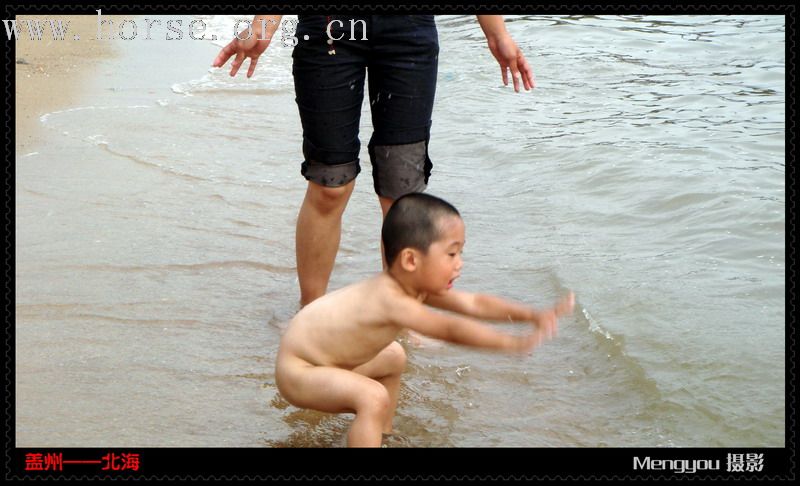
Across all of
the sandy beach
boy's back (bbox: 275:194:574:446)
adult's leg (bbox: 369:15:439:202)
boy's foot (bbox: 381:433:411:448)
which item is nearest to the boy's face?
boy's back (bbox: 275:194:574:446)

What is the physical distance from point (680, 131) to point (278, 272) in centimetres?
378

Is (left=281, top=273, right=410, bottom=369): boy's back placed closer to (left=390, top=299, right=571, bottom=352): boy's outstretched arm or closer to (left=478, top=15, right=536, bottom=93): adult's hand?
Result: (left=390, top=299, right=571, bottom=352): boy's outstretched arm

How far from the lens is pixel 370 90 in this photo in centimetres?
363

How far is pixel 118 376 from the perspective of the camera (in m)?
3.46

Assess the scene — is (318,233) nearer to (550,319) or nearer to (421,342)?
(421,342)

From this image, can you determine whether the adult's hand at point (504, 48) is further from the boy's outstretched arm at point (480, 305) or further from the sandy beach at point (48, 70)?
the sandy beach at point (48, 70)

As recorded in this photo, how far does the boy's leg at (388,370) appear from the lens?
3.11 metres

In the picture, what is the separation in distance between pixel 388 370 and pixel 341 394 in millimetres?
315

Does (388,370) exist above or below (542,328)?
below

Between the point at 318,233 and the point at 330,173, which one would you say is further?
the point at 318,233

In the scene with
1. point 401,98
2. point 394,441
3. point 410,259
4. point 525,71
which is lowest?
point 394,441

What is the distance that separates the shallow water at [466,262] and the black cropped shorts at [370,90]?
0.70 meters

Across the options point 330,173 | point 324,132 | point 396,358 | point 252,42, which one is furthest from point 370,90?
point 396,358

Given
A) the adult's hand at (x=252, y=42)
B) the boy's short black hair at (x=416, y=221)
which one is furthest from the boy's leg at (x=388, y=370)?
the adult's hand at (x=252, y=42)
